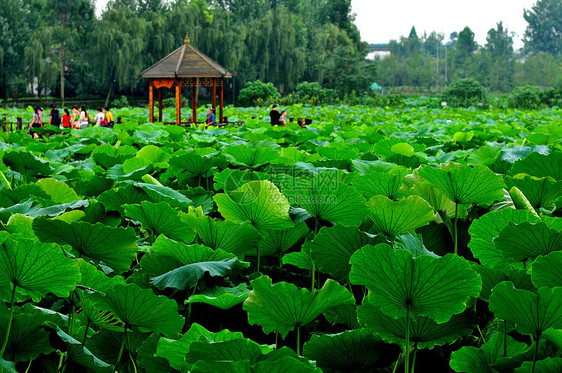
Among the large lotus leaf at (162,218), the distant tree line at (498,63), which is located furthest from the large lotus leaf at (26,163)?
the distant tree line at (498,63)

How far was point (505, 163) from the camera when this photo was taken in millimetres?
1799

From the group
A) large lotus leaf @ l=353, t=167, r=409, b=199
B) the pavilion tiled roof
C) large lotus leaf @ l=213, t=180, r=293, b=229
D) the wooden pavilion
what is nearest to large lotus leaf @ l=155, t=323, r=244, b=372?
large lotus leaf @ l=213, t=180, r=293, b=229

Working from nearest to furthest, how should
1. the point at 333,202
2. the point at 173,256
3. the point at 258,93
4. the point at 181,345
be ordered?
the point at 181,345, the point at 173,256, the point at 333,202, the point at 258,93

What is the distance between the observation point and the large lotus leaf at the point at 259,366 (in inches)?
17.7

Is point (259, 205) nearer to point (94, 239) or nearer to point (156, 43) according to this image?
point (94, 239)

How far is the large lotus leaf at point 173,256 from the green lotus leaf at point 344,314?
0.16 metres

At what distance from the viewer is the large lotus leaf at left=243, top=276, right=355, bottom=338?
1.98 feet

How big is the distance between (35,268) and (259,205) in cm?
36

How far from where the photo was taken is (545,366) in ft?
1.81

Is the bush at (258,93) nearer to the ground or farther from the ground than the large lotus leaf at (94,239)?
farther from the ground

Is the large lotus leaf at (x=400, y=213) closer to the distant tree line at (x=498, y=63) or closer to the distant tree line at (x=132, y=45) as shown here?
the distant tree line at (x=132, y=45)

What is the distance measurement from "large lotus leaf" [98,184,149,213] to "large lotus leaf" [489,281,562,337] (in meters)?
0.72

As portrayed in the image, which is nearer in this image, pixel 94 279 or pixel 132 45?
pixel 94 279

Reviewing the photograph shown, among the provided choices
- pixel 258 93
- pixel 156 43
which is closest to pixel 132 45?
pixel 156 43
